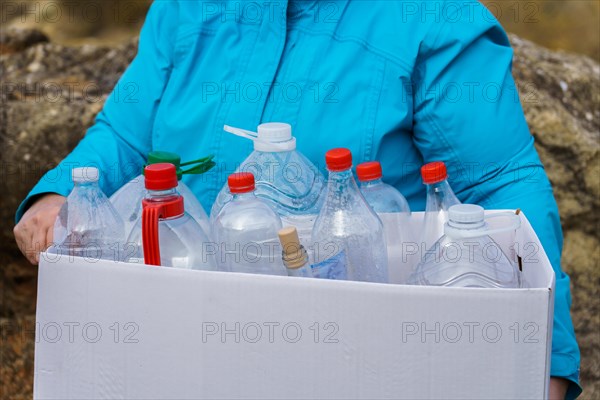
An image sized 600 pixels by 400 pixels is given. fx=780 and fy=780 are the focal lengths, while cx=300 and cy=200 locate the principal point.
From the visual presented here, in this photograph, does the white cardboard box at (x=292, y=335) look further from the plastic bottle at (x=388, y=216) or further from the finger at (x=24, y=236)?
the finger at (x=24, y=236)

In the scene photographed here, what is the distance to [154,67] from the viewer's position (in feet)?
5.17

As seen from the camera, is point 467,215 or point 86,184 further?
point 86,184

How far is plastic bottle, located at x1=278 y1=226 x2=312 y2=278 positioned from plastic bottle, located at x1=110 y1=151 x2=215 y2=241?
0.25 metres

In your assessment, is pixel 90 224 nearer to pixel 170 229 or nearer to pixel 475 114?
pixel 170 229

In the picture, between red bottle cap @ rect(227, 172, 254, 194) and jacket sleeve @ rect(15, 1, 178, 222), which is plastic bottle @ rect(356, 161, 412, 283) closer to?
red bottle cap @ rect(227, 172, 254, 194)

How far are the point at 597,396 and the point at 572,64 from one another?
3.27ft

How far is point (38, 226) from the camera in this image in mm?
1365

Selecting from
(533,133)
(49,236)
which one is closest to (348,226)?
(49,236)

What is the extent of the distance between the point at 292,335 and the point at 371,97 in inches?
21.6

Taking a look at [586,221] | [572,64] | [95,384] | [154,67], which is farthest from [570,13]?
[95,384]

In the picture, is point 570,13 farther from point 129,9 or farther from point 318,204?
point 318,204

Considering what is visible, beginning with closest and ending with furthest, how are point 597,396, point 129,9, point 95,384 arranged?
point 95,384 < point 597,396 < point 129,9

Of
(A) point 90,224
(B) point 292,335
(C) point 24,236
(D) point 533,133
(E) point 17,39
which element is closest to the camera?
(B) point 292,335

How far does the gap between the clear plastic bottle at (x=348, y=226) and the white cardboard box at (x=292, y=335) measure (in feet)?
0.57
